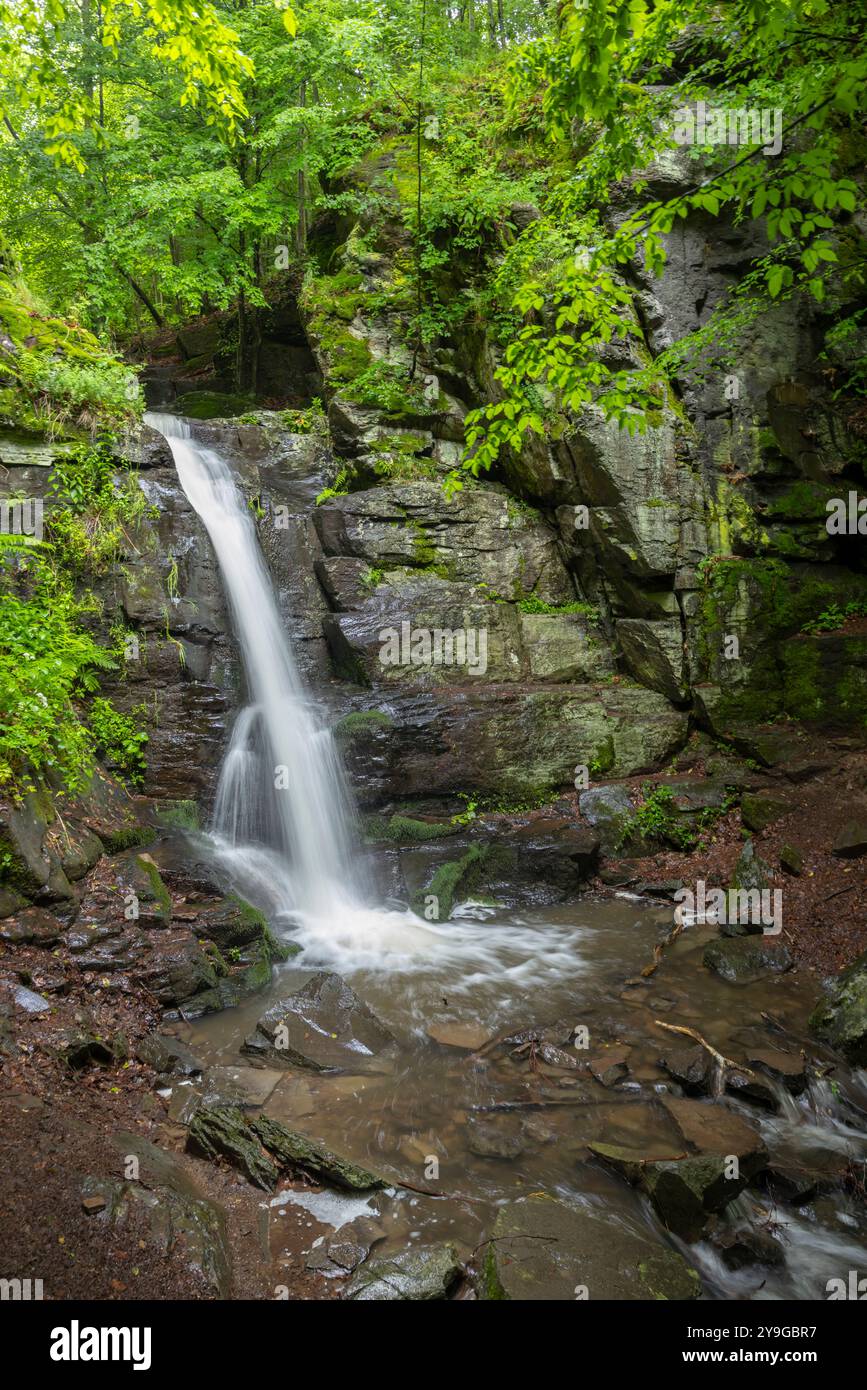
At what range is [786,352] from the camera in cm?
1038

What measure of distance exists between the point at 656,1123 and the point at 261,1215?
2557mm

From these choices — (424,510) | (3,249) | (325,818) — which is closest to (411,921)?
(325,818)

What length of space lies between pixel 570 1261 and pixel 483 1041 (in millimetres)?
2230

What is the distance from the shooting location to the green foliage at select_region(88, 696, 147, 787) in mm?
7859

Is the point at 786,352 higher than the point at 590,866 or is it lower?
higher

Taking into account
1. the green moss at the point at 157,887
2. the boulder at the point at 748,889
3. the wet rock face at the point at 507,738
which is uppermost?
the wet rock face at the point at 507,738

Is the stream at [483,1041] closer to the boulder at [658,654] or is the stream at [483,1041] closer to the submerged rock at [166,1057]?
the submerged rock at [166,1057]

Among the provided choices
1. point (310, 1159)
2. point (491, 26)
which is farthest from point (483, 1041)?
point (491, 26)

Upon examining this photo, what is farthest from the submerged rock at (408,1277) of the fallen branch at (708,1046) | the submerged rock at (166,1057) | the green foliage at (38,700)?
the green foliage at (38,700)

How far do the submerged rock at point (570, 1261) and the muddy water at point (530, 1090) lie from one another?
0.91ft

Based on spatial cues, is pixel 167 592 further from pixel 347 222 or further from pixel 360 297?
pixel 347 222

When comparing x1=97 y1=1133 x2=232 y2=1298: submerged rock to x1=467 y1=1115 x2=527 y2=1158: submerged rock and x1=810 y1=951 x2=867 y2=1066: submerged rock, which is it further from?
x1=810 y1=951 x2=867 y2=1066: submerged rock

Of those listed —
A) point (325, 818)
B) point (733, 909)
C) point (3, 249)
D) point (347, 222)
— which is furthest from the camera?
point (347, 222)

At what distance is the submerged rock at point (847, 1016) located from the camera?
16.9 ft
